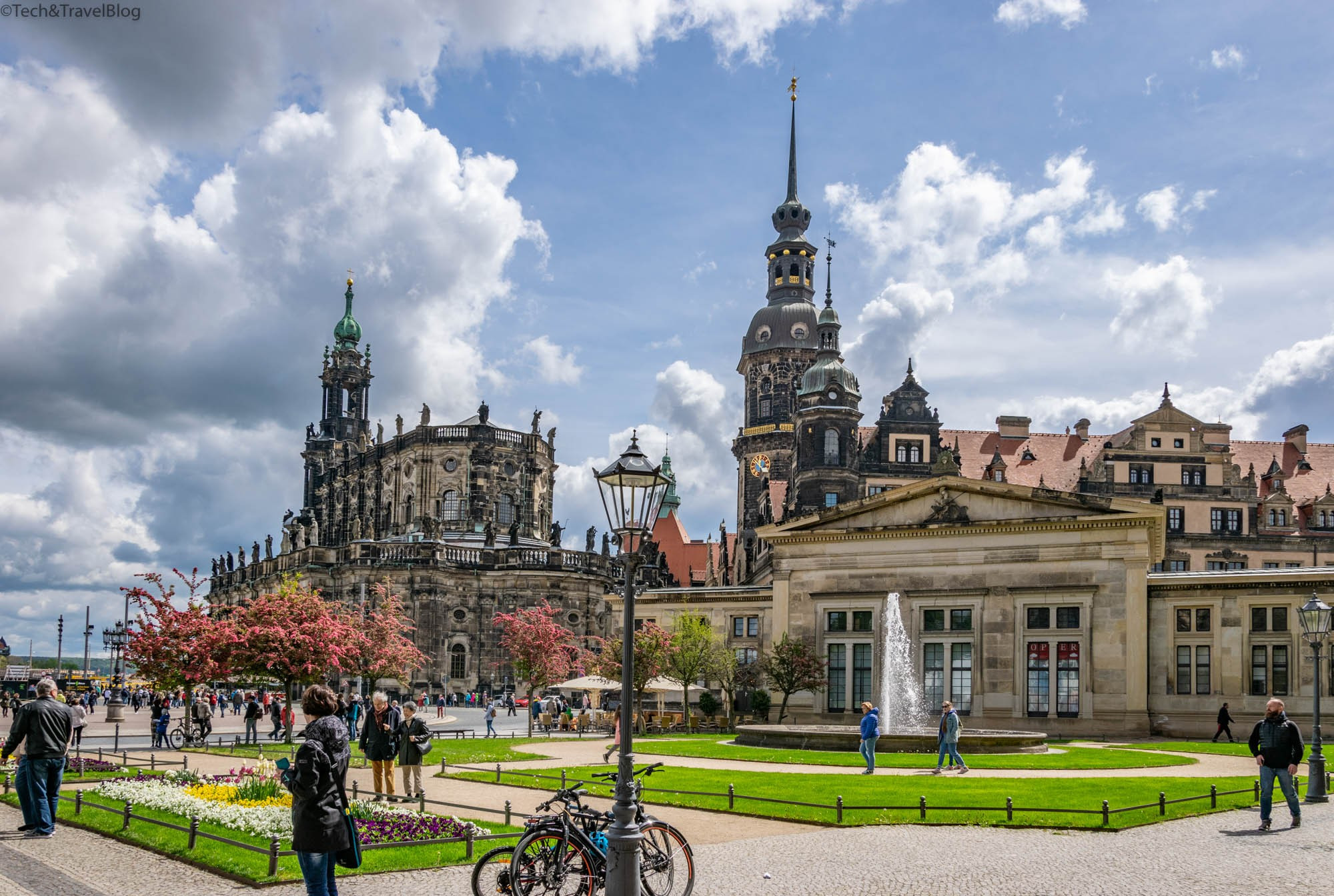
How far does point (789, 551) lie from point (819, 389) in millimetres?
29767

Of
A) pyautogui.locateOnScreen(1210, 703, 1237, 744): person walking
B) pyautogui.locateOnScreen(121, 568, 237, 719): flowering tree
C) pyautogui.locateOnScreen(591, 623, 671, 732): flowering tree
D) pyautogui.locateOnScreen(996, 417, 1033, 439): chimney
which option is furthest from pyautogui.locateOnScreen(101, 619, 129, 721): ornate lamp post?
pyautogui.locateOnScreen(996, 417, 1033, 439): chimney

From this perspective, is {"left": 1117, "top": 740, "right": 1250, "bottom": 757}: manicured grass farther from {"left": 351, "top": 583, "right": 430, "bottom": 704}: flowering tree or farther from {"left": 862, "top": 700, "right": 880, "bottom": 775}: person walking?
{"left": 351, "top": 583, "right": 430, "bottom": 704}: flowering tree

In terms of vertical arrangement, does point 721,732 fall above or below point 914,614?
below

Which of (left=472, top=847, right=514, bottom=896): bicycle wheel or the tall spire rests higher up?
the tall spire

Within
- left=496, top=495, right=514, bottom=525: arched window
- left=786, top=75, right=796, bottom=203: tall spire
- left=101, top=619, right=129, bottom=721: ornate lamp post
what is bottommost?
left=101, top=619, right=129, bottom=721: ornate lamp post

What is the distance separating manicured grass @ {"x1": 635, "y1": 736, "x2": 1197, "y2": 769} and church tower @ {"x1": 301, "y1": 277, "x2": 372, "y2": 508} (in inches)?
3321

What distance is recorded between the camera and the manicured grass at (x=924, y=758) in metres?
31.1

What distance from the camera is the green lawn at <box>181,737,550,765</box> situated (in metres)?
33.4

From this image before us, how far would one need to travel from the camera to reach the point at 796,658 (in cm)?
5106

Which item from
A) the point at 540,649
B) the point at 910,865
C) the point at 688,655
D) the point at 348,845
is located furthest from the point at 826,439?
the point at 348,845

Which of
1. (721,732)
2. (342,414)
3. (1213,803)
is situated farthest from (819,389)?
(1213,803)

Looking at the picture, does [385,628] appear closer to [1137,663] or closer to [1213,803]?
[1137,663]

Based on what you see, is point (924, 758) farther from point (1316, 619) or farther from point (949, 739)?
point (1316, 619)

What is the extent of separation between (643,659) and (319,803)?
132 ft
